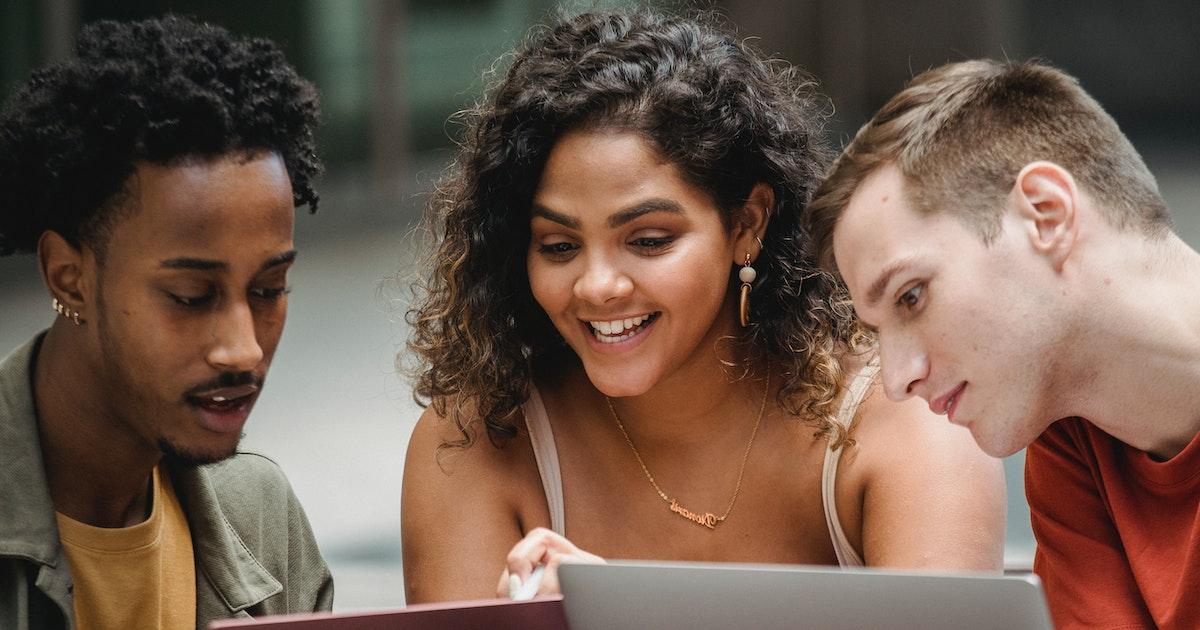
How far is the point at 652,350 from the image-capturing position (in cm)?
225

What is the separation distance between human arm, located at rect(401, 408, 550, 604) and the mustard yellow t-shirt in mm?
352

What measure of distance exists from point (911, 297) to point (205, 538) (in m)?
1.12

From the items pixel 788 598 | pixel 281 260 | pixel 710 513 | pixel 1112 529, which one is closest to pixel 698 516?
pixel 710 513

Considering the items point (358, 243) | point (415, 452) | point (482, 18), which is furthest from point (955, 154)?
point (482, 18)

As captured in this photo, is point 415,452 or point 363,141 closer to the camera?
point 415,452

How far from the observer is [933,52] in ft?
31.9

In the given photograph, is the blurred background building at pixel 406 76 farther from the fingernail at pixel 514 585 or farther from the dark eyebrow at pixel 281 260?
the fingernail at pixel 514 585

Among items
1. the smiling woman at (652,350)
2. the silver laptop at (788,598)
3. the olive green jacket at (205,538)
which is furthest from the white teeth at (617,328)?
the silver laptop at (788,598)

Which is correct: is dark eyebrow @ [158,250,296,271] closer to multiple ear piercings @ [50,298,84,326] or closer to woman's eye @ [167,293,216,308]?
woman's eye @ [167,293,216,308]

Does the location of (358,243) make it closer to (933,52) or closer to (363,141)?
(363,141)

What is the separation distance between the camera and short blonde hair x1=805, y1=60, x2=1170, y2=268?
1670mm

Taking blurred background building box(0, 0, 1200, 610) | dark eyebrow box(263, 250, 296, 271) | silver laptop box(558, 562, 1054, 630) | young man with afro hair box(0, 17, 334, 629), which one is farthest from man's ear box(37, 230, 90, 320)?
blurred background building box(0, 0, 1200, 610)

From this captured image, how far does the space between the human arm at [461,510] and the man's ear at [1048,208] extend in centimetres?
103

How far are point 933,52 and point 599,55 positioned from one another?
25.7ft
